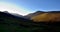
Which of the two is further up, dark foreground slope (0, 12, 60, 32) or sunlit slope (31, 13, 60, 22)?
sunlit slope (31, 13, 60, 22)

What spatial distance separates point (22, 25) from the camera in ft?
6.57

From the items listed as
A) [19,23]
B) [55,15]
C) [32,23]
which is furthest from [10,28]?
[55,15]

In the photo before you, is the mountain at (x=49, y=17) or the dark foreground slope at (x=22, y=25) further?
the mountain at (x=49, y=17)

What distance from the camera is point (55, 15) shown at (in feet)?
6.88

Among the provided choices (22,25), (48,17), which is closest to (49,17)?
(48,17)

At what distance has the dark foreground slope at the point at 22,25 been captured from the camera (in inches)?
74.5

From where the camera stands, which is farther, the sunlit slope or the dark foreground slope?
the sunlit slope

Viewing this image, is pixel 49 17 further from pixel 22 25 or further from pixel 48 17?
pixel 22 25

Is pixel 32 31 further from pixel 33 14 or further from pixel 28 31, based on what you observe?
pixel 33 14

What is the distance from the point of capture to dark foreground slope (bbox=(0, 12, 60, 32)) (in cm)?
189

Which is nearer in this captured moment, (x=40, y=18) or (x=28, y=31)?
(x=28, y=31)

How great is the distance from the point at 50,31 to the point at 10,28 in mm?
549

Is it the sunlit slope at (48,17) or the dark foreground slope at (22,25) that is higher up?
the sunlit slope at (48,17)

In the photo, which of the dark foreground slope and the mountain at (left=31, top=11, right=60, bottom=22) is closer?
the dark foreground slope
